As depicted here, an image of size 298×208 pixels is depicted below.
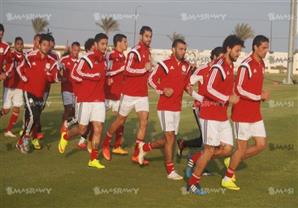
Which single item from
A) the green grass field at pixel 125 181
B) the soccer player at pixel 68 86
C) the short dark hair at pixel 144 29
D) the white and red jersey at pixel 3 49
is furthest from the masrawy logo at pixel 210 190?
the white and red jersey at pixel 3 49

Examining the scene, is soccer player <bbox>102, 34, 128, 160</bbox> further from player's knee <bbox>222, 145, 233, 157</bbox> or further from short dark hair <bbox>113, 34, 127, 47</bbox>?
player's knee <bbox>222, 145, 233, 157</bbox>

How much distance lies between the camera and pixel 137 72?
33.1 ft

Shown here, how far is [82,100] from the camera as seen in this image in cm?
980

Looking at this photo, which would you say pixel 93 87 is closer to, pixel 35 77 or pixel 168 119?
pixel 168 119

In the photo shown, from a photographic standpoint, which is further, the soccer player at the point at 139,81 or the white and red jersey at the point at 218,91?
the soccer player at the point at 139,81

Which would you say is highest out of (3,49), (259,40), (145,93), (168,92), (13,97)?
(259,40)

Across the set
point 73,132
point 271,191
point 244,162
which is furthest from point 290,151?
point 73,132

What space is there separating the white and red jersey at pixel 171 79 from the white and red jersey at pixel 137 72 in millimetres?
1068

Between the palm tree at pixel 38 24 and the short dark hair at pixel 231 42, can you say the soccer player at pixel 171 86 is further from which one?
the palm tree at pixel 38 24

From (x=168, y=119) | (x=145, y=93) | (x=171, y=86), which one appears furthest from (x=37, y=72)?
(x=168, y=119)

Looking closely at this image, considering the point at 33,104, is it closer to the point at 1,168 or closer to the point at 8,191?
the point at 1,168

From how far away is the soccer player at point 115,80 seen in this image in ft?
35.3

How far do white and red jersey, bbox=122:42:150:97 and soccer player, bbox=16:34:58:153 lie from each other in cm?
194

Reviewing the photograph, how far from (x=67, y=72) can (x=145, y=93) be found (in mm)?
3203
